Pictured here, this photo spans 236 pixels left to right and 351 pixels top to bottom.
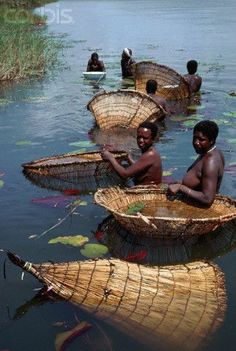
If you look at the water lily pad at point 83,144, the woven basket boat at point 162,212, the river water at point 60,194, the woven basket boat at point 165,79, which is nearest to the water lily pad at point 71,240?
the river water at point 60,194

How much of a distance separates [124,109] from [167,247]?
449 cm

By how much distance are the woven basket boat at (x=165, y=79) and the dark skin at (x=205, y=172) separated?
6164 millimetres

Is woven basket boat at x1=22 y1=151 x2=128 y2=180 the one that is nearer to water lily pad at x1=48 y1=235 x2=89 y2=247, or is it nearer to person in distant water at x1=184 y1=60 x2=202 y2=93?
water lily pad at x1=48 y1=235 x2=89 y2=247

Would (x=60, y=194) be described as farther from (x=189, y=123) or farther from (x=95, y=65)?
(x=95, y=65)

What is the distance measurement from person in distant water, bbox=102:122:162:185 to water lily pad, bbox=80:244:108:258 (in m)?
1.10

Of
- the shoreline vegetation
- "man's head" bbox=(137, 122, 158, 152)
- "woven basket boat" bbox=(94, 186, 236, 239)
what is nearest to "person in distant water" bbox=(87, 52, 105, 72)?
the shoreline vegetation

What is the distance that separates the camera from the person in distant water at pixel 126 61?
44.4 ft

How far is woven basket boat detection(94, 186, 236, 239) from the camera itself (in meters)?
4.39

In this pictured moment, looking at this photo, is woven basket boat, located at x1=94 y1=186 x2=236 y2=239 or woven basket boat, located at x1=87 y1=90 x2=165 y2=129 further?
woven basket boat, located at x1=87 y1=90 x2=165 y2=129

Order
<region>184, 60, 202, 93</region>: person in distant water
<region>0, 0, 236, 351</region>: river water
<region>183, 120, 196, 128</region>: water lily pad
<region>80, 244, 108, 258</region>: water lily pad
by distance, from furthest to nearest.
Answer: <region>184, 60, 202, 93</region>: person in distant water, <region>183, 120, 196, 128</region>: water lily pad, <region>80, 244, 108, 258</region>: water lily pad, <region>0, 0, 236, 351</region>: river water

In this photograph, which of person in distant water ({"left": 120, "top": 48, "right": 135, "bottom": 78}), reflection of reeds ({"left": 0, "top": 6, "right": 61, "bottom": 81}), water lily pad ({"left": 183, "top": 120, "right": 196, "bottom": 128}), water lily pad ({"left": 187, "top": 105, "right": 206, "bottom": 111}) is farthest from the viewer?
person in distant water ({"left": 120, "top": 48, "right": 135, "bottom": 78})

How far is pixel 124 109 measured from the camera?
877cm

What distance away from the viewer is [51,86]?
13.6 meters

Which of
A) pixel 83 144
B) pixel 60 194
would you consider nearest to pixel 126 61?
pixel 83 144
